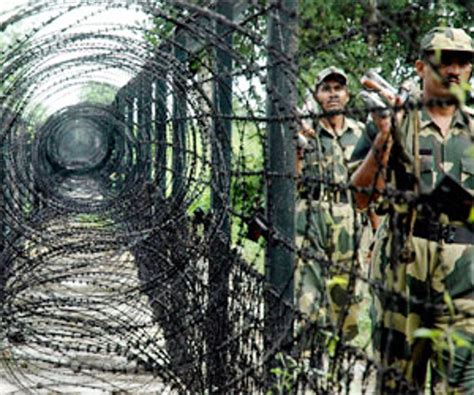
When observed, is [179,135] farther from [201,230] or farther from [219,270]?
[219,270]

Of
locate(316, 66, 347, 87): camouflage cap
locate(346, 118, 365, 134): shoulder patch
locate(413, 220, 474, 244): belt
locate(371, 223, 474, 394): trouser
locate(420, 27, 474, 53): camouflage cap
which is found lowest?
locate(371, 223, 474, 394): trouser


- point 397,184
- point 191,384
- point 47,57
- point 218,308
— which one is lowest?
point 191,384

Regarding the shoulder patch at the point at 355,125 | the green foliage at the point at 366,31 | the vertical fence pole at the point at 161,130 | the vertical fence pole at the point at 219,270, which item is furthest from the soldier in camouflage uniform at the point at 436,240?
the vertical fence pole at the point at 161,130

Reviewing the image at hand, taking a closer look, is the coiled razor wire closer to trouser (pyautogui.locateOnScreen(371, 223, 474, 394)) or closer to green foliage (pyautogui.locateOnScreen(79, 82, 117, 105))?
trouser (pyautogui.locateOnScreen(371, 223, 474, 394))

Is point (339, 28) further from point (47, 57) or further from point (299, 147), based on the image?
point (299, 147)

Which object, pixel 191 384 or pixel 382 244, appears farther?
pixel 191 384

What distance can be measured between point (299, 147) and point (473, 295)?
112 centimetres

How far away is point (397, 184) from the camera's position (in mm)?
4301

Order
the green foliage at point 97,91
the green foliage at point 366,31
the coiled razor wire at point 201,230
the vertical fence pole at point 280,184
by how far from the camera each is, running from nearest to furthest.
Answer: the green foliage at point 366,31
the coiled razor wire at point 201,230
the vertical fence pole at point 280,184
the green foliage at point 97,91

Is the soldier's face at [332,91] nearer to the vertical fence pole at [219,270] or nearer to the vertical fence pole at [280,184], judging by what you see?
the vertical fence pole at [219,270]

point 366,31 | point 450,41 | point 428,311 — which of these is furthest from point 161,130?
point 366,31

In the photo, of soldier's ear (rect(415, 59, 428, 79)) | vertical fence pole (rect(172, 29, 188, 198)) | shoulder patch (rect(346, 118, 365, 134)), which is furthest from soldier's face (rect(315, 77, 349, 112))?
soldier's ear (rect(415, 59, 428, 79))

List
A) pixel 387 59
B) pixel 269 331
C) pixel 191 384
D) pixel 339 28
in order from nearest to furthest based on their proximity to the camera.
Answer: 1. pixel 269 331
2. pixel 191 384
3. pixel 387 59
4. pixel 339 28

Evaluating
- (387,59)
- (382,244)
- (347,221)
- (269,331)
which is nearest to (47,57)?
(347,221)
